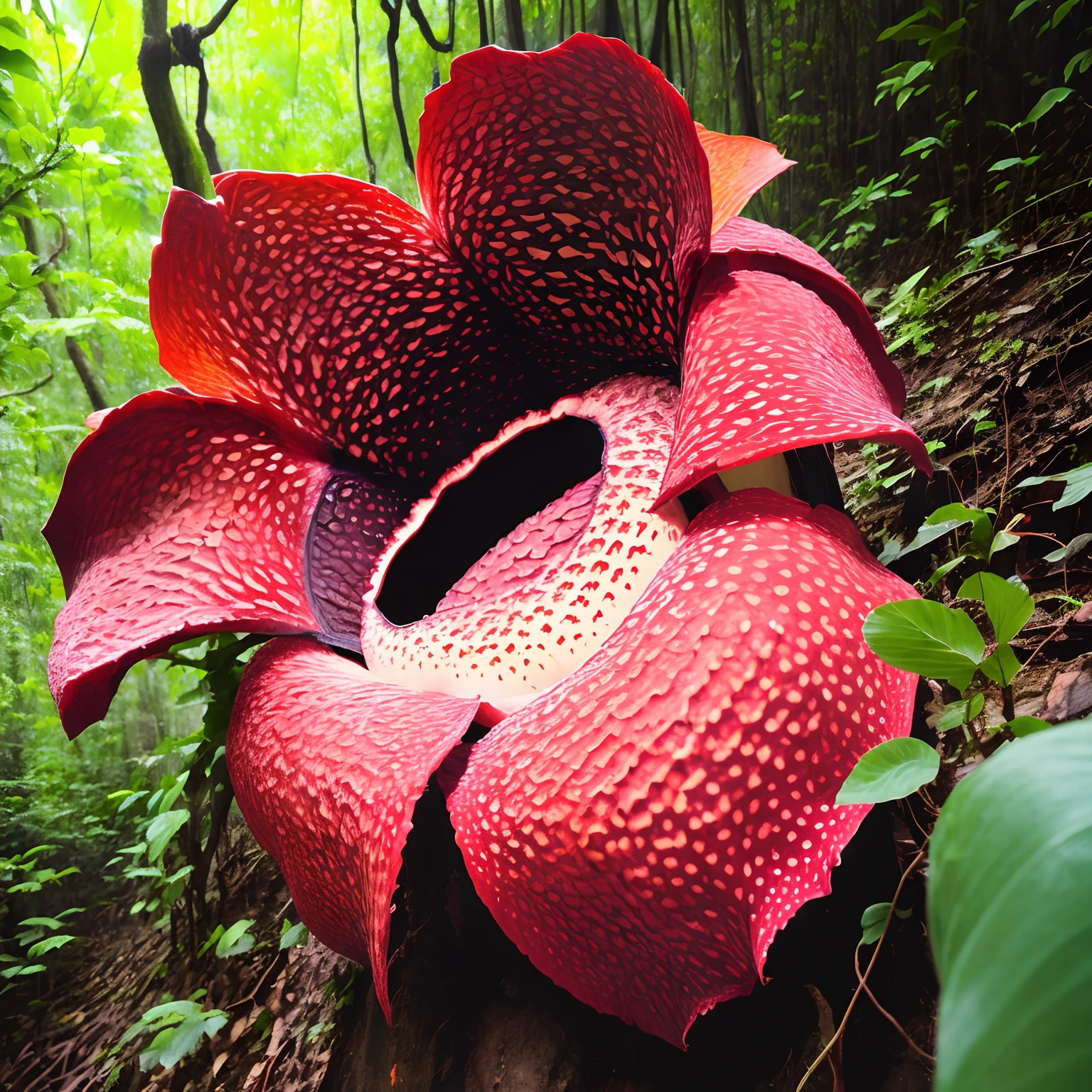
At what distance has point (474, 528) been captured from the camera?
76 cm

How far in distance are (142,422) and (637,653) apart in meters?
0.55

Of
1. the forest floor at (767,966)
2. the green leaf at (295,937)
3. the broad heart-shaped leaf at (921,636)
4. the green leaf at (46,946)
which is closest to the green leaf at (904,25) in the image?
the forest floor at (767,966)

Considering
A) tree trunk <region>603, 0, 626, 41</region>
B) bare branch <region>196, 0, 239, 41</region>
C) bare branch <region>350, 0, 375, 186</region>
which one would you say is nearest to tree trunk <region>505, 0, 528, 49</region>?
tree trunk <region>603, 0, 626, 41</region>

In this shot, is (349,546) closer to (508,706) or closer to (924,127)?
(508,706)

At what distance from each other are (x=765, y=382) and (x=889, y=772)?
0.79 feet

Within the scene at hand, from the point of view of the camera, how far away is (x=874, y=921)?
1.49 feet

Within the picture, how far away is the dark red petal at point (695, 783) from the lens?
1.25 ft

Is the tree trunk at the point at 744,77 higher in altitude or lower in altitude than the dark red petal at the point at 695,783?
higher

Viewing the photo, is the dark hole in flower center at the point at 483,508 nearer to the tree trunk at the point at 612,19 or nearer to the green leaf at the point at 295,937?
the green leaf at the point at 295,937

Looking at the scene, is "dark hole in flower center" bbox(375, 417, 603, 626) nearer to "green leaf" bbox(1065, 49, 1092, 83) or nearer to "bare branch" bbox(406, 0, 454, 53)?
"green leaf" bbox(1065, 49, 1092, 83)

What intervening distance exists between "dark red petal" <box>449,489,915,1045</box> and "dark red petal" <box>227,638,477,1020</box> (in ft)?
0.16

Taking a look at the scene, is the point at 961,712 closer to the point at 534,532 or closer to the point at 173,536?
the point at 534,532

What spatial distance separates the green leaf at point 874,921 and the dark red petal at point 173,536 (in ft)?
1.68

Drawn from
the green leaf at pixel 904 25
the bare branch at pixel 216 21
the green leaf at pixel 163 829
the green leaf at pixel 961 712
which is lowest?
the green leaf at pixel 163 829
